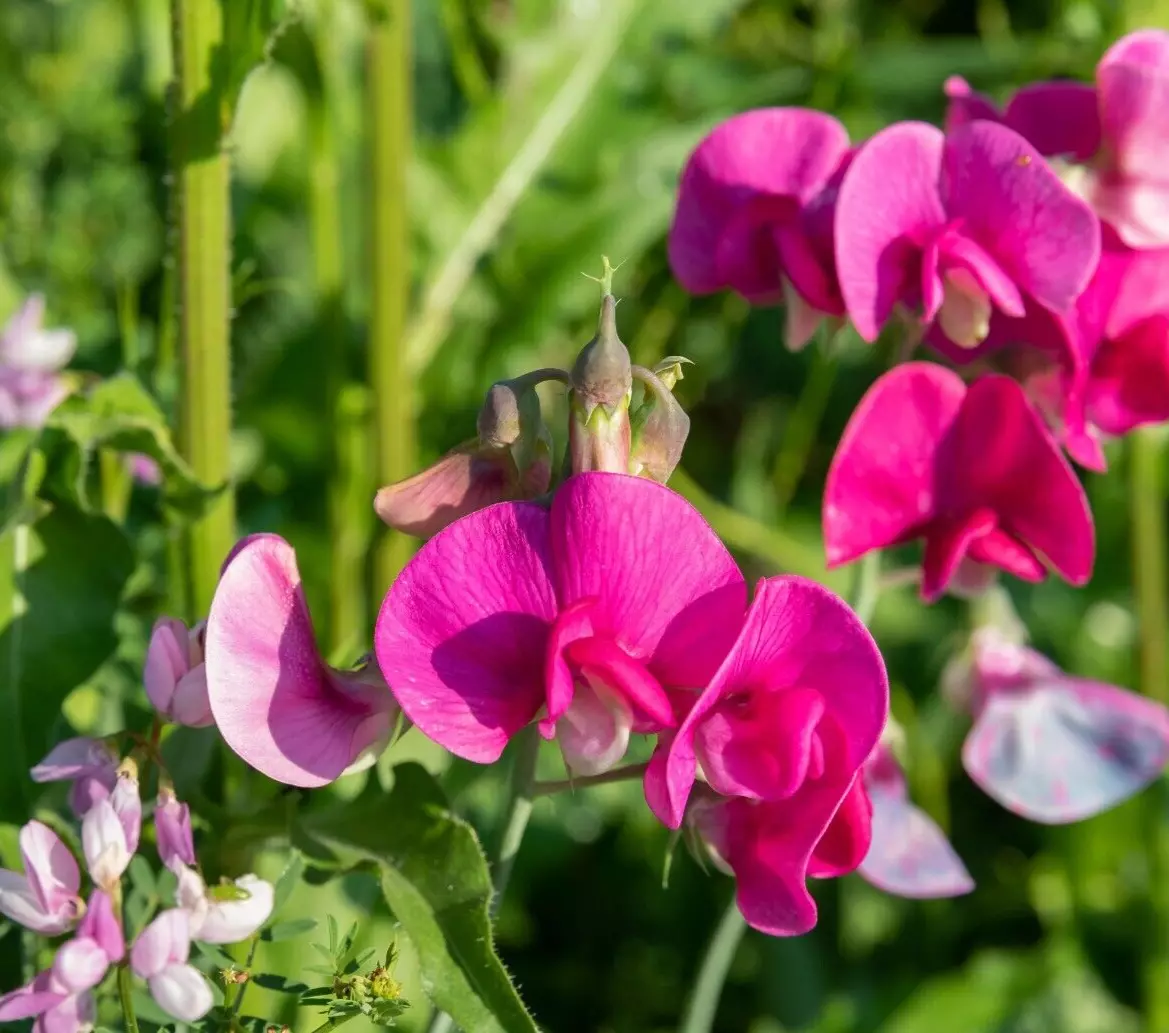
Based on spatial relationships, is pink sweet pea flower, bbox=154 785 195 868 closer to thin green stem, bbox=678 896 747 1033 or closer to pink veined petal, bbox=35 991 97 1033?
pink veined petal, bbox=35 991 97 1033

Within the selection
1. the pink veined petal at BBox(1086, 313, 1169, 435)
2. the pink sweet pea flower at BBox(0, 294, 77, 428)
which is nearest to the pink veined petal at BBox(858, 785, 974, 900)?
the pink veined petal at BBox(1086, 313, 1169, 435)

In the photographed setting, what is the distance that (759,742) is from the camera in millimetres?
730

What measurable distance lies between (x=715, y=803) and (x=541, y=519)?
0.69ft

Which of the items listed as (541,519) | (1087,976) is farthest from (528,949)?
(541,519)

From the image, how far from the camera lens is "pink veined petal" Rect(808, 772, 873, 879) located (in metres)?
0.77

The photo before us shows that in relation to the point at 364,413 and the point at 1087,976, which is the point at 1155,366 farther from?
Answer: the point at 1087,976

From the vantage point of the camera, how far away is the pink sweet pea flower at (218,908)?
715 mm

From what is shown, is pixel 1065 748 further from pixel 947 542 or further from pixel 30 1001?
pixel 30 1001

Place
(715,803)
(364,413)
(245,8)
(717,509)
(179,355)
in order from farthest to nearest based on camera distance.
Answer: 1. (364,413)
2. (717,509)
3. (179,355)
4. (245,8)
5. (715,803)

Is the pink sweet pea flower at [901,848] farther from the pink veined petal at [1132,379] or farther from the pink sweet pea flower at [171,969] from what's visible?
the pink sweet pea flower at [171,969]

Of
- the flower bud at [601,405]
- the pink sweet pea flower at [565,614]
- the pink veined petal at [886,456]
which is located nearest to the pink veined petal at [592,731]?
the pink sweet pea flower at [565,614]

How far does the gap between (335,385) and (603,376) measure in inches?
32.6

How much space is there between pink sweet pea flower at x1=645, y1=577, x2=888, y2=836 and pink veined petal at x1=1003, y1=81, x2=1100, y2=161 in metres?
0.47

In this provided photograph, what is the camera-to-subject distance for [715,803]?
2.64 ft
